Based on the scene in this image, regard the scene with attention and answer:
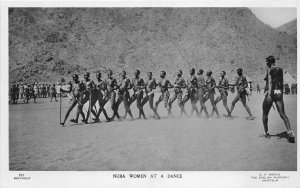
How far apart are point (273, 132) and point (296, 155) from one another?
0.63 m

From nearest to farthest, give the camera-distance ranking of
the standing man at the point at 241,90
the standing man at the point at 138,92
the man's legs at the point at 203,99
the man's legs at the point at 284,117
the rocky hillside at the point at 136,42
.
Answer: the man's legs at the point at 284,117, the standing man at the point at 241,90, the man's legs at the point at 203,99, the standing man at the point at 138,92, the rocky hillside at the point at 136,42

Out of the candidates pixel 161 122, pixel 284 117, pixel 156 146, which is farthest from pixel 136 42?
pixel 284 117

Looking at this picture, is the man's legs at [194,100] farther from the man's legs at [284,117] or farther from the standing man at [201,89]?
the man's legs at [284,117]

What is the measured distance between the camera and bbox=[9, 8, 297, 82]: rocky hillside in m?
9.13

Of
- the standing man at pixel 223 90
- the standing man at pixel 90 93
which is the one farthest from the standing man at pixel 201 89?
the standing man at pixel 90 93

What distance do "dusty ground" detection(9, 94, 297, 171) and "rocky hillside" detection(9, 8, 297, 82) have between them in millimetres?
1519

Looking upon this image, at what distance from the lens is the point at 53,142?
7777mm

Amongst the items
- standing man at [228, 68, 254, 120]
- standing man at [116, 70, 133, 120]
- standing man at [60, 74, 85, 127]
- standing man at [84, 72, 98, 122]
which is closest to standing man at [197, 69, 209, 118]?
standing man at [228, 68, 254, 120]

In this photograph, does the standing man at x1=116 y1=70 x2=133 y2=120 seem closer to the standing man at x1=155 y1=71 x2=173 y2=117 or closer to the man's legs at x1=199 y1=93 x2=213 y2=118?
the standing man at x1=155 y1=71 x2=173 y2=117

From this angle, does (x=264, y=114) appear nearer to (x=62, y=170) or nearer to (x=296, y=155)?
(x=296, y=155)

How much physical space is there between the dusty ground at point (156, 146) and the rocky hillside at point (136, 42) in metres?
1.52

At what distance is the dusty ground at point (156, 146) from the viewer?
7.50m

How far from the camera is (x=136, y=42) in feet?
55.3
